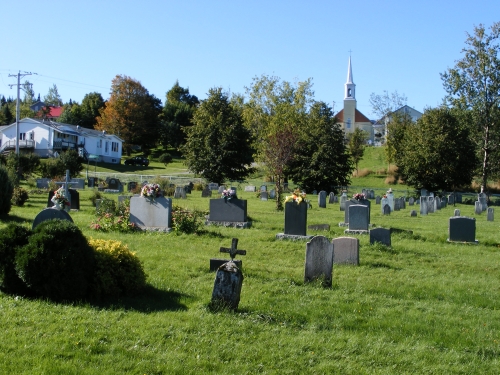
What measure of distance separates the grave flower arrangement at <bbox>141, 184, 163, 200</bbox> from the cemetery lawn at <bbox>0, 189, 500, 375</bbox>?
4374 millimetres

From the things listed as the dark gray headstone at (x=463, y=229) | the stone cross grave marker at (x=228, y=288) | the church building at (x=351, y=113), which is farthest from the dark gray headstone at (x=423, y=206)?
the church building at (x=351, y=113)

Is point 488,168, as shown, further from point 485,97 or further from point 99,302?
point 99,302

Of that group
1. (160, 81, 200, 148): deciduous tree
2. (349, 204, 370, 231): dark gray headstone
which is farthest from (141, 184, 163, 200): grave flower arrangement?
(160, 81, 200, 148): deciduous tree

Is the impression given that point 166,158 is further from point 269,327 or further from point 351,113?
point 269,327

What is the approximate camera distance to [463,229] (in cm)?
1717

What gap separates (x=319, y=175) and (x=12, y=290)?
3808cm

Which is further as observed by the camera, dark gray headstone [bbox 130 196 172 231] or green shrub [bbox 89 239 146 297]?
dark gray headstone [bbox 130 196 172 231]

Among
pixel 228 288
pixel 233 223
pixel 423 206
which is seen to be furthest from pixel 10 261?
pixel 423 206

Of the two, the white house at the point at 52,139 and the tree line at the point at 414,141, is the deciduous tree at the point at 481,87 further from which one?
the white house at the point at 52,139

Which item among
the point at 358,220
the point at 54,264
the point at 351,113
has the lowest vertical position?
the point at 54,264

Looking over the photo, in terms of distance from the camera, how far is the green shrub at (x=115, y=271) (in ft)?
26.2

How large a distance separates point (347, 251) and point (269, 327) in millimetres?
5754

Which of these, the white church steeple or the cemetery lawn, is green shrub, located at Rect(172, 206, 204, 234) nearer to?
the cemetery lawn

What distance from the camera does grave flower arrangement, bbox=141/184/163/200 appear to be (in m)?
16.2
